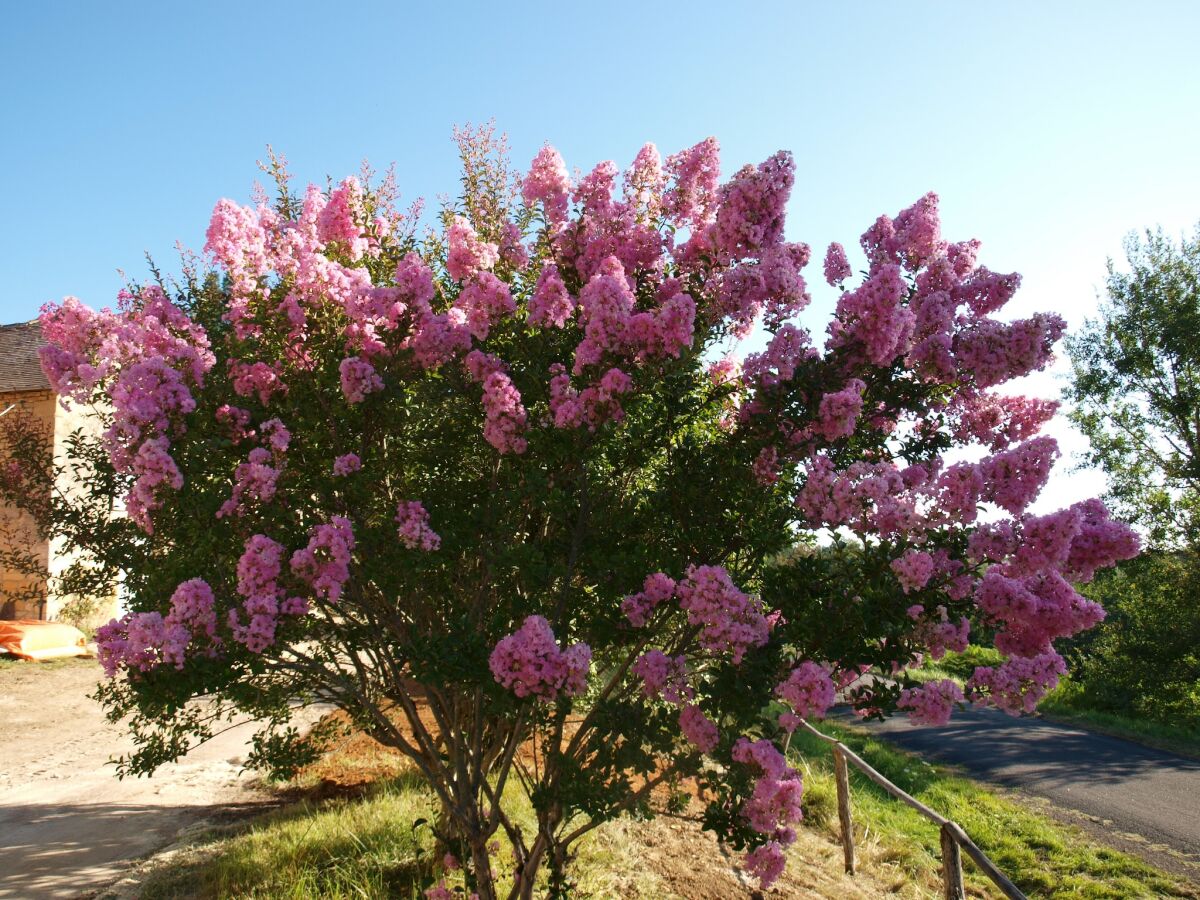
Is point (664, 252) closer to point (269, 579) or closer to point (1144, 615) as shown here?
point (269, 579)

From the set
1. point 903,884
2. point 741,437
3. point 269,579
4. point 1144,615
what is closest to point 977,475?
point 741,437

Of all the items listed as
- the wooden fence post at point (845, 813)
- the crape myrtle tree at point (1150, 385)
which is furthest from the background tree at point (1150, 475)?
the wooden fence post at point (845, 813)

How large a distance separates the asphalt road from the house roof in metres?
20.0

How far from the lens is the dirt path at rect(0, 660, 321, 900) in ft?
20.4

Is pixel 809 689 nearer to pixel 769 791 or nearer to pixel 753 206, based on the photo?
pixel 769 791

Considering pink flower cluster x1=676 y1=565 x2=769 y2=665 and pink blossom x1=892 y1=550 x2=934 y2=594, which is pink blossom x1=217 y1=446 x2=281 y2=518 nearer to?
pink flower cluster x1=676 y1=565 x2=769 y2=665

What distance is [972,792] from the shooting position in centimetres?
1124

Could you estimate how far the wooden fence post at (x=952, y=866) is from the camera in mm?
4938

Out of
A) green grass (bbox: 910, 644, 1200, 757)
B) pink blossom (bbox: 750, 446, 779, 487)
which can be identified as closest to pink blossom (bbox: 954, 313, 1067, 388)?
pink blossom (bbox: 750, 446, 779, 487)

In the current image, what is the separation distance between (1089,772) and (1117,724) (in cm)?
528

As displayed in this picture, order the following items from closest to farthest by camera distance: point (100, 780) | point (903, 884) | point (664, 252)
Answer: point (664, 252), point (903, 884), point (100, 780)

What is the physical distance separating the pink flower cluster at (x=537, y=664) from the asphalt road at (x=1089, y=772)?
27.9 feet

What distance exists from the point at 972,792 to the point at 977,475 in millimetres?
9782

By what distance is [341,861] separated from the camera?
5730 mm
